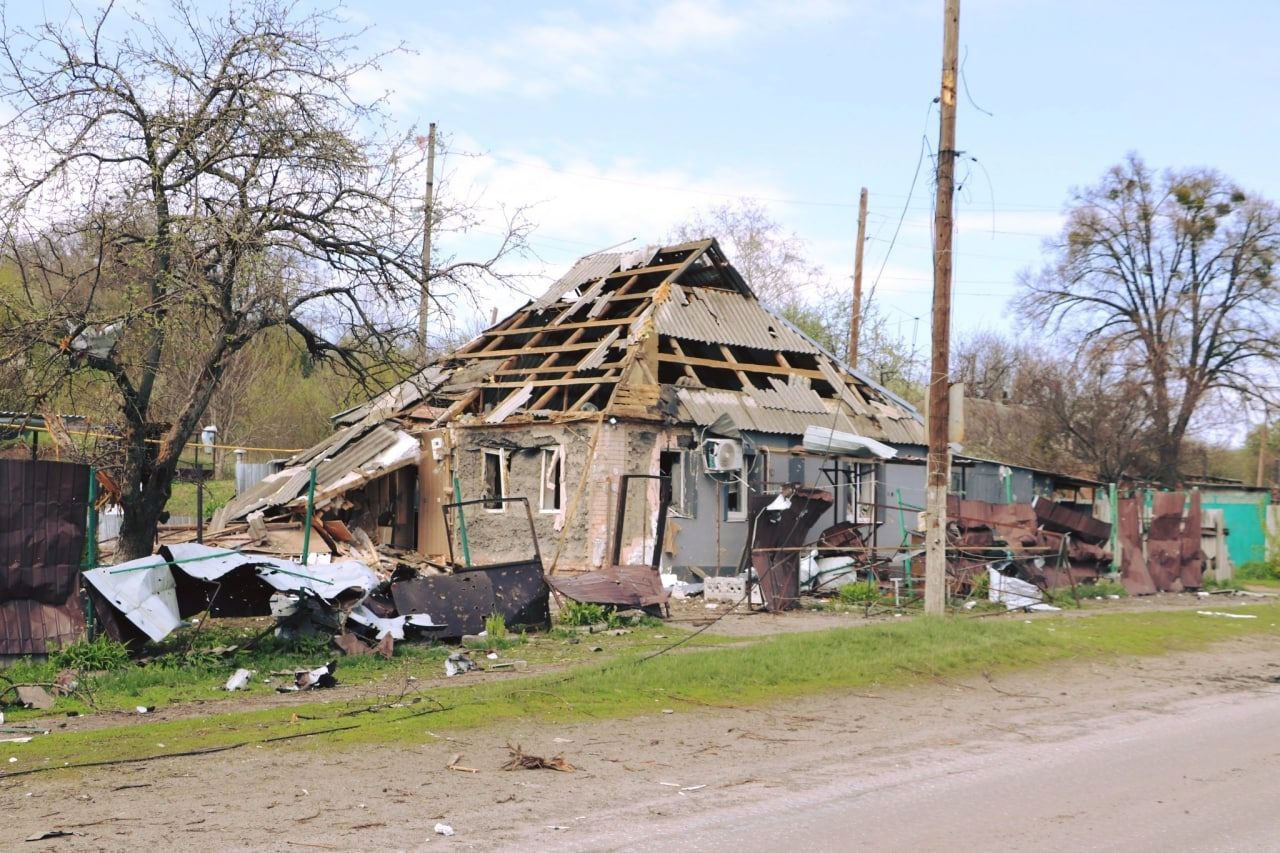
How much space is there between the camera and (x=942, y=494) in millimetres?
14992

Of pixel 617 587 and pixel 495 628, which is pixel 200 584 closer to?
pixel 495 628

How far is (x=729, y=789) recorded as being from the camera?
7.36 m

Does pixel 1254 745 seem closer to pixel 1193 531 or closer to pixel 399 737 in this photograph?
pixel 399 737

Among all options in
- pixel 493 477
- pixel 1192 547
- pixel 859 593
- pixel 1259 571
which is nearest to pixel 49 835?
pixel 859 593

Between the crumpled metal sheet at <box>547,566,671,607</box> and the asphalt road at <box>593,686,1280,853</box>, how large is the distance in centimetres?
767

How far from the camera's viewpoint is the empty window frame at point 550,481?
22.2 m

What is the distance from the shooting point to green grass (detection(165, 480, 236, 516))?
34.0 m

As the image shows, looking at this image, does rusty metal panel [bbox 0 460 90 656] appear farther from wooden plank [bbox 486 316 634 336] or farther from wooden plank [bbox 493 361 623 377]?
wooden plank [bbox 486 316 634 336]

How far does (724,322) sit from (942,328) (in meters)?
9.89

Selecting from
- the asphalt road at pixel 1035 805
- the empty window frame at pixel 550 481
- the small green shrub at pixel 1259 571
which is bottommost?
the asphalt road at pixel 1035 805

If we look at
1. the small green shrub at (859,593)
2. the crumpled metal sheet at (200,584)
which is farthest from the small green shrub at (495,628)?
the small green shrub at (859,593)

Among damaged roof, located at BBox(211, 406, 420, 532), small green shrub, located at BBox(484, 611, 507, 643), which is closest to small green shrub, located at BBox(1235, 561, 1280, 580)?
damaged roof, located at BBox(211, 406, 420, 532)

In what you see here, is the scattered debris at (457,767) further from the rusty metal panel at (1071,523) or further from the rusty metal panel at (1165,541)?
the rusty metal panel at (1165,541)

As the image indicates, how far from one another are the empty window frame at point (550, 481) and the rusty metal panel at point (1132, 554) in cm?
1111
